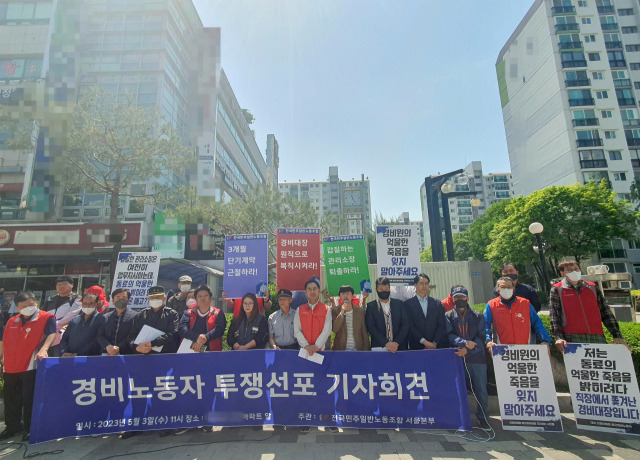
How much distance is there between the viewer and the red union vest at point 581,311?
4242 mm

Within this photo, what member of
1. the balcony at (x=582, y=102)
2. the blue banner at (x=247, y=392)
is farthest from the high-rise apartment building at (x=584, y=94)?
the blue banner at (x=247, y=392)

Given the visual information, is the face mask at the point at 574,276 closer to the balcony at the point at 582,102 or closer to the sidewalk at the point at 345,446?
the sidewalk at the point at 345,446

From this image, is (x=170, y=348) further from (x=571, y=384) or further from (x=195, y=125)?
(x=195, y=125)

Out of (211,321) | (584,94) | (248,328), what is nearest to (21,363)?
(211,321)

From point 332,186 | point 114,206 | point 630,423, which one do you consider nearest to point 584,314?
point 630,423

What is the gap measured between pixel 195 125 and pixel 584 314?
95.8 feet

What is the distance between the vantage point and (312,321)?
4.45m

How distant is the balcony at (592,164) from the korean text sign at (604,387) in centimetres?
4469

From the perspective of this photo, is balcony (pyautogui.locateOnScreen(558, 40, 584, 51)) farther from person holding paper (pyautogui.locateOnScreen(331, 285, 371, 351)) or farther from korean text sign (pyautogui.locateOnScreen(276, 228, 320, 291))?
person holding paper (pyautogui.locateOnScreen(331, 285, 371, 351))

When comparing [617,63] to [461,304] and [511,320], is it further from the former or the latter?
[461,304]

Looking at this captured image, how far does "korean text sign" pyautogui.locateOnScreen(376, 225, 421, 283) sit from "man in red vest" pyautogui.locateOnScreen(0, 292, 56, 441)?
507 centimetres

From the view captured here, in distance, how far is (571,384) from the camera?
402cm

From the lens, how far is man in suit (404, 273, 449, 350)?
4395 mm

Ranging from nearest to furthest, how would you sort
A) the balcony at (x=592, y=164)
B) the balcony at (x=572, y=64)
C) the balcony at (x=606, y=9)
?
the balcony at (x=592, y=164), the balcony at (x=572, y=64), the balcony at (x=606, y=9)
